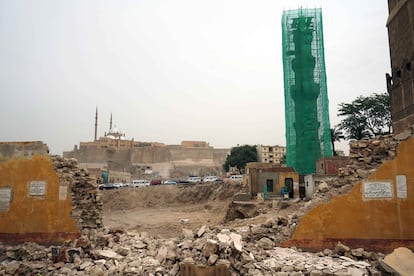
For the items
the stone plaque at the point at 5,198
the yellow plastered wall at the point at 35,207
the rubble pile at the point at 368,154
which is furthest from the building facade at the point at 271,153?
the stone plaque at the point at 5,198

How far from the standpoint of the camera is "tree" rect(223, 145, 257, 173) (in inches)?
2299

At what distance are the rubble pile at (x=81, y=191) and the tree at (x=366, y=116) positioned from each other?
3175 centimetres

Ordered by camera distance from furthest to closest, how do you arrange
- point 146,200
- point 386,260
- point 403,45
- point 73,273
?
point 146,200
point 403,45
point 73,273
point 386,260

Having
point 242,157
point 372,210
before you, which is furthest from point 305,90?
point 242,157

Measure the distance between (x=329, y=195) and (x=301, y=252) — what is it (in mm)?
1616

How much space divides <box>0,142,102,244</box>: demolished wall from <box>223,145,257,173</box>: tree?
48667 mm

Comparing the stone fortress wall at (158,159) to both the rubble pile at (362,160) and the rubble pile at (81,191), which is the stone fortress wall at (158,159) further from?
the rubble pile at (362,160)

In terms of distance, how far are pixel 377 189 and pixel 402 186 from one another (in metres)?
0.59

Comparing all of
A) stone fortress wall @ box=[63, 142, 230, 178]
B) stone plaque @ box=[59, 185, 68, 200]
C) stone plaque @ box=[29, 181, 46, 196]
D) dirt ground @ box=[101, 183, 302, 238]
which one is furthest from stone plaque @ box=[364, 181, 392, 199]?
stone fortress wall @ box=[63, 142, 230, 178]

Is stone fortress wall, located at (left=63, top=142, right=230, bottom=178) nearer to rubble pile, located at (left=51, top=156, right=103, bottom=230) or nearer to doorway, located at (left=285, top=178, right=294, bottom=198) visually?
doorway, located at (left=285, top=178, right=294, bottom=198)

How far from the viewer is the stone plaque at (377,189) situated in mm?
8203

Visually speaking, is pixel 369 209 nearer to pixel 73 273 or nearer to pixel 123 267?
pixel 123 267

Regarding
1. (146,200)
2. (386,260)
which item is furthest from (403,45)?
(146,200)

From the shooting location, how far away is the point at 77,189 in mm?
10312
